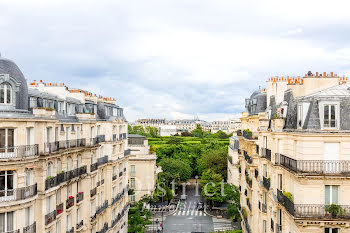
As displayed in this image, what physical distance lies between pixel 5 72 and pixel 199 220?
146 feet

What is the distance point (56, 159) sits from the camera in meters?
25.1

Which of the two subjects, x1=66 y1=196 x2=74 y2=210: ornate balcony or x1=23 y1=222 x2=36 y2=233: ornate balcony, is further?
x1=66 y1=196 x2=74 y2=210: ornate balcony

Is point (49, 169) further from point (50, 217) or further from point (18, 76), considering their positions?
point (18, 76)

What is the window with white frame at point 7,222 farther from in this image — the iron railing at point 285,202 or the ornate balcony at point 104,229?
the iron railing at point 285,202

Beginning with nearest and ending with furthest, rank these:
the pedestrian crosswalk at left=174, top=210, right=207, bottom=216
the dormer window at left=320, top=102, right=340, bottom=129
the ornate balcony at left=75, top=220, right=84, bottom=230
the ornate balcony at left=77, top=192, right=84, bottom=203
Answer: the dormer window at left=320, top=102, right=340, bottom=129, the ornate balcony at left=75, top=220, right=84, bottom=230, the ornate balcony at left=77, top=192, right=84, bottom=203, the pedestrian crosswalk at left=174, top=210, right=207, bottom=216

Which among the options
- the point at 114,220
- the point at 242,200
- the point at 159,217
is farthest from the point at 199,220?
the point at 114,220

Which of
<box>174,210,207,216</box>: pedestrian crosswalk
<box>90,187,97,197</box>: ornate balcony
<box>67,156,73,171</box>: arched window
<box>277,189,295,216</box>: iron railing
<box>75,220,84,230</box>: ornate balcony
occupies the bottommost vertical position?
<box>174,210,207,216</box>: pedestrian crosswalk

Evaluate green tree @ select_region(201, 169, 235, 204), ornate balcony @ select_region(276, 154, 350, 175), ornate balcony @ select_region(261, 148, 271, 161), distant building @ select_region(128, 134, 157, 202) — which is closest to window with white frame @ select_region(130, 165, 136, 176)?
distant building @ select_region(128, 134, 157, 202)

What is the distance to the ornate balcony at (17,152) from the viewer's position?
19.6 m

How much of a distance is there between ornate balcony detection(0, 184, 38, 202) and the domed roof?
529 cm

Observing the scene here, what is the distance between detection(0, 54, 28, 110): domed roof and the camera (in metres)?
20.9

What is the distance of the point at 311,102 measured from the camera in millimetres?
20781

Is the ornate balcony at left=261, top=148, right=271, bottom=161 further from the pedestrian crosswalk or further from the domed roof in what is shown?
the pedestrian crosswalk

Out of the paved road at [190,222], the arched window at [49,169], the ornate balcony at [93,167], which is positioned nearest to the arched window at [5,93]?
the arched window at [49,169]
